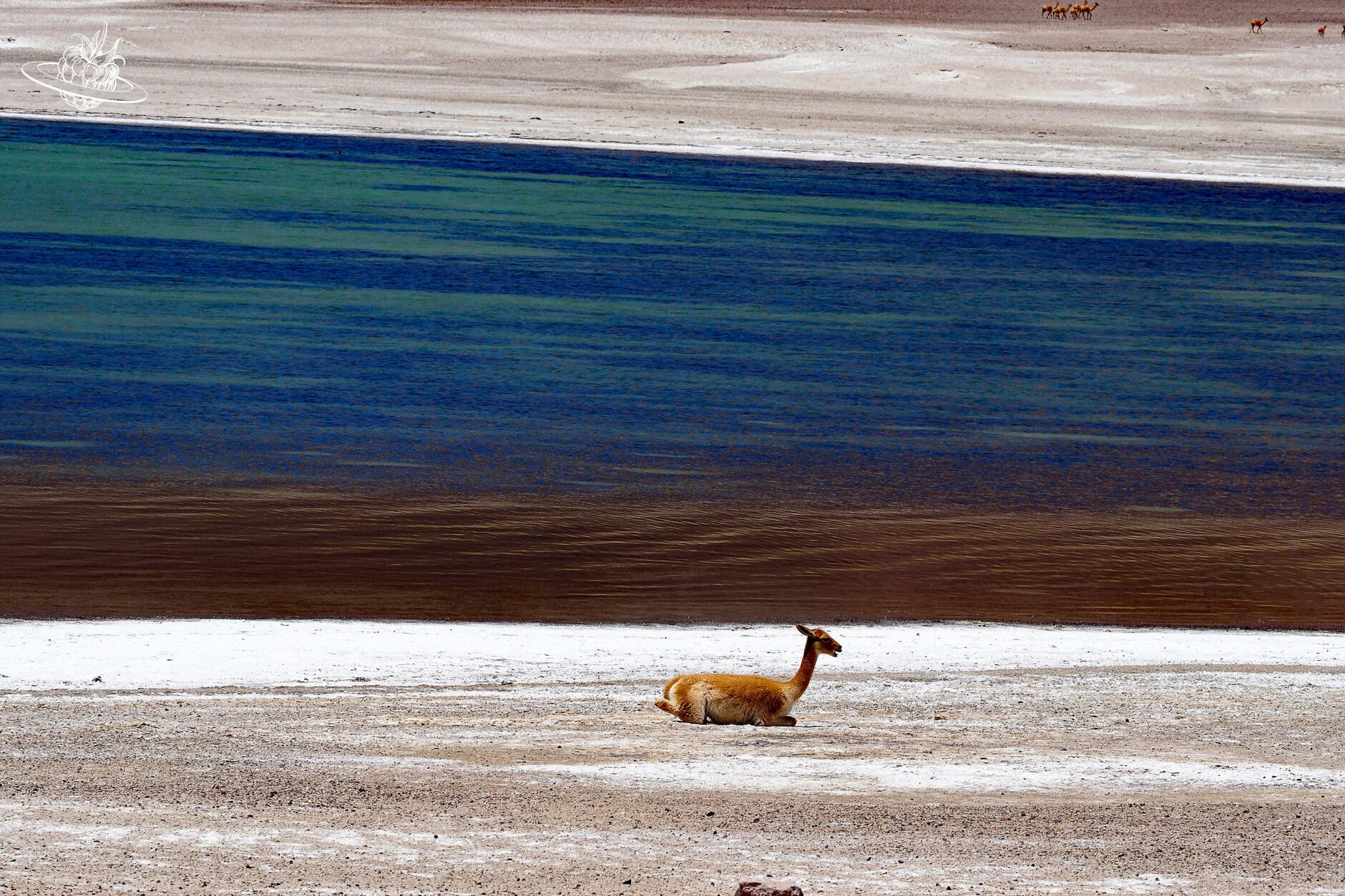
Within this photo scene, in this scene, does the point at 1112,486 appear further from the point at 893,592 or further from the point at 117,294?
the point at 117,294

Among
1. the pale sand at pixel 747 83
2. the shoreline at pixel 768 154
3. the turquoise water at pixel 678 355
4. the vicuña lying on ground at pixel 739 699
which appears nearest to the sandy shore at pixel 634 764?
the vicuña lying on ground at pixel 739 699

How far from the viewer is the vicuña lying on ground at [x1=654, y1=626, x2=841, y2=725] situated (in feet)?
23.1

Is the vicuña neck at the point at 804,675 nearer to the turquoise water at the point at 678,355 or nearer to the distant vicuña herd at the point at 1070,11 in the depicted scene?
the turquoise water at the point at 678,355

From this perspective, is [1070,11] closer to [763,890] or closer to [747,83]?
[747,83]

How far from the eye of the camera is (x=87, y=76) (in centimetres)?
4719

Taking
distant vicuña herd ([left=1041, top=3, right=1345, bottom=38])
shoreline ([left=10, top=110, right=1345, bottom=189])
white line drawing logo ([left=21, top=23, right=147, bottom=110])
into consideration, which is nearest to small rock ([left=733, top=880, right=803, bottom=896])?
shoreline ([left=10, top=110, right=1345, bottom=189])

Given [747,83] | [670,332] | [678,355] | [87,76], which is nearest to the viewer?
[678,355]

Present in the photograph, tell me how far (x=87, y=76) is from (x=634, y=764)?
1766 inches

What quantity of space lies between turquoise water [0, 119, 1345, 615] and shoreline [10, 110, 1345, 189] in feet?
5.94

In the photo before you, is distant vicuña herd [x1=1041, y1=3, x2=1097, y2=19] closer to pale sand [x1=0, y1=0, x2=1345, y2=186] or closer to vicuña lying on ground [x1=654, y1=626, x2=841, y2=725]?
pale sand [x1=0, y1=0, x2=1345, y2=186]

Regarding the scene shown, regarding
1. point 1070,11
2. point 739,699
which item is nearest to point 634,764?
point 739,699

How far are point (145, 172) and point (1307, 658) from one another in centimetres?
2770

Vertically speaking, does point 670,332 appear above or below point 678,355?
above

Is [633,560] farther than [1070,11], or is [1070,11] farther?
[1070,11]
